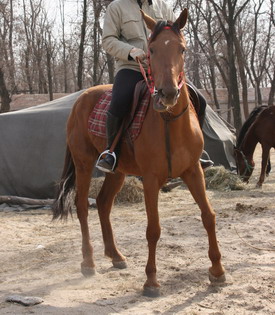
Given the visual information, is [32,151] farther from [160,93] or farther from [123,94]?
[160,93]

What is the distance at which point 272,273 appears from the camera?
4.29m

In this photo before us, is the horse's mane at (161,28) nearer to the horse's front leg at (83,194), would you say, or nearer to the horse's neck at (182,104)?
the horse's neck at (182,104)

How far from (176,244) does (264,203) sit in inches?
128

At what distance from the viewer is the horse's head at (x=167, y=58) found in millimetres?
3299

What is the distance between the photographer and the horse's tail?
5453mm

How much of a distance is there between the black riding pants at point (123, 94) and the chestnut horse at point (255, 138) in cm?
715

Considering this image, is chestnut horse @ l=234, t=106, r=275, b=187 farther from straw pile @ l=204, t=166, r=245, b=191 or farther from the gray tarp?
the gray tarp

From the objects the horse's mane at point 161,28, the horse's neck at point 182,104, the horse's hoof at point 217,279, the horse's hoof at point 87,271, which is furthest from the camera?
the horse's hoof at point 87,271

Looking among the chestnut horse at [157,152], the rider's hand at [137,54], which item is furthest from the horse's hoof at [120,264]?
the rider's hand at [137,54]

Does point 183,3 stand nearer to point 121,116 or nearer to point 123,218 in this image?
point 123,218

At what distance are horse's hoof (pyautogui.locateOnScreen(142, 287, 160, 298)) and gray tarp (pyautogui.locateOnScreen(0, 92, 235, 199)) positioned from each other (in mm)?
Result: 6161

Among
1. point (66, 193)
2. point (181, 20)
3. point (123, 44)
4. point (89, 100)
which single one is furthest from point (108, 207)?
point (181, 20)

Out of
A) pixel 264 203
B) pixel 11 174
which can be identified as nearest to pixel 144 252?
pixel 264 203

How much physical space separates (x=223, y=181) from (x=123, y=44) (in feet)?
22.9
